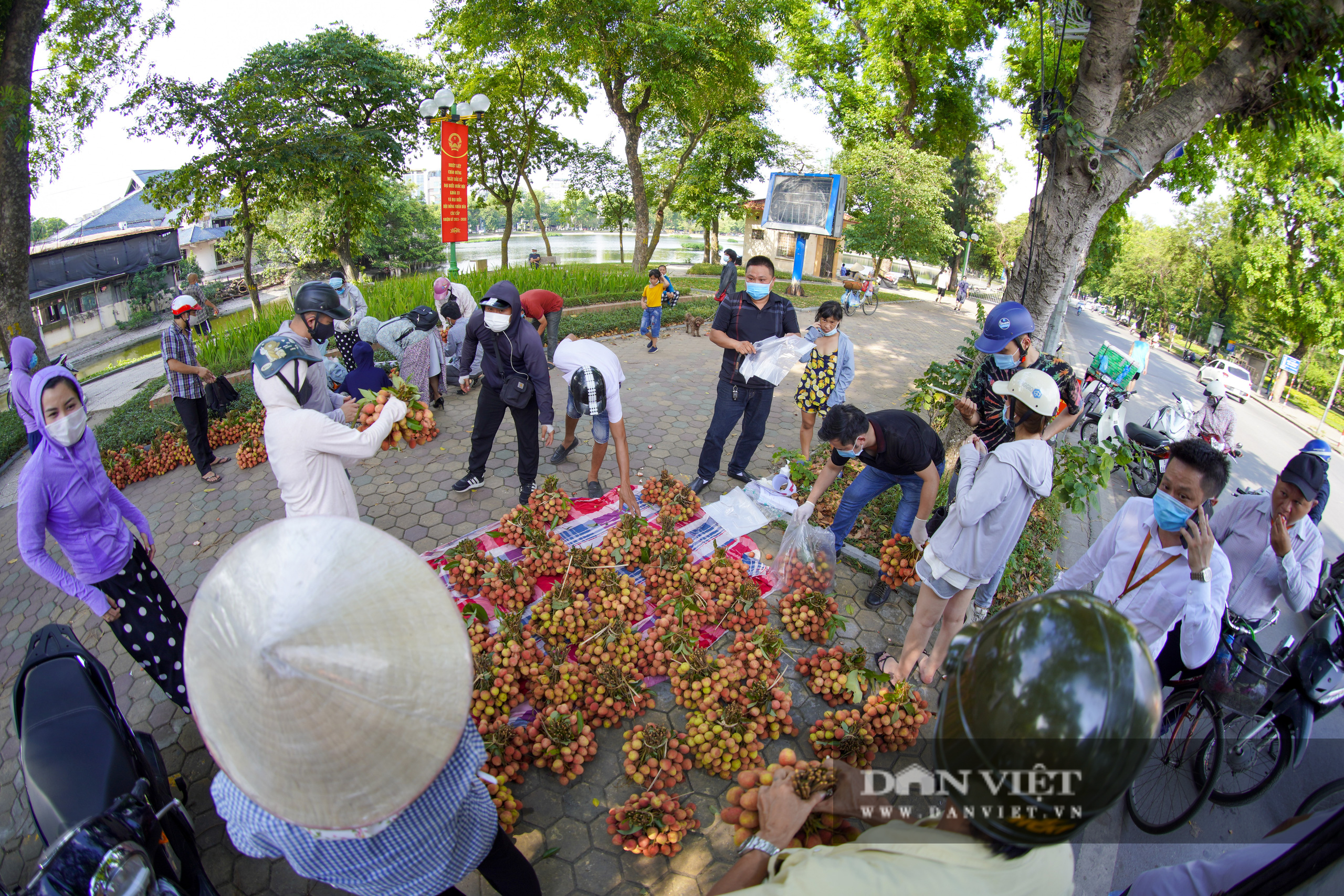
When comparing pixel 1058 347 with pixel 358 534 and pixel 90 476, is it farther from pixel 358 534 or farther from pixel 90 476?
pixel 90 476

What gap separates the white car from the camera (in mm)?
6562

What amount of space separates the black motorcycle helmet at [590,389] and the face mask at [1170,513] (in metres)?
3.41

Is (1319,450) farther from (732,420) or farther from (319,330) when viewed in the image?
(319,330)

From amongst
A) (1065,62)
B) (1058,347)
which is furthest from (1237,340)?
(1058,347)

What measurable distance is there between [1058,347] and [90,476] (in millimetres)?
8429

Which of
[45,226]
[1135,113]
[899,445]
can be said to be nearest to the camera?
[899,445]

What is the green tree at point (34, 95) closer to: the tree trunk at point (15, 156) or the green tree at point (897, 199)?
the tree trunk at point (15, 156)

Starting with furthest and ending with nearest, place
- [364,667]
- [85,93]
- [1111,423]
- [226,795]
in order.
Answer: [85,93] → [1111,423] → [226,795] → [364,667]

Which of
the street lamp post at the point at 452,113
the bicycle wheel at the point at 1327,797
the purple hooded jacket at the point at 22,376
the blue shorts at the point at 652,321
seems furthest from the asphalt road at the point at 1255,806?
the street lamp post at the point at 452,113

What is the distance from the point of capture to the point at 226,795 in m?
1.61

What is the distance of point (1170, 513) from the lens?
2666 mm

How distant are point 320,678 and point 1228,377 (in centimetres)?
1443

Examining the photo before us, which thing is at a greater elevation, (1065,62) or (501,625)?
(1065,62)

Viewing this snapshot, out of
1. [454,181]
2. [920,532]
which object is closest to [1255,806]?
[920,532]
